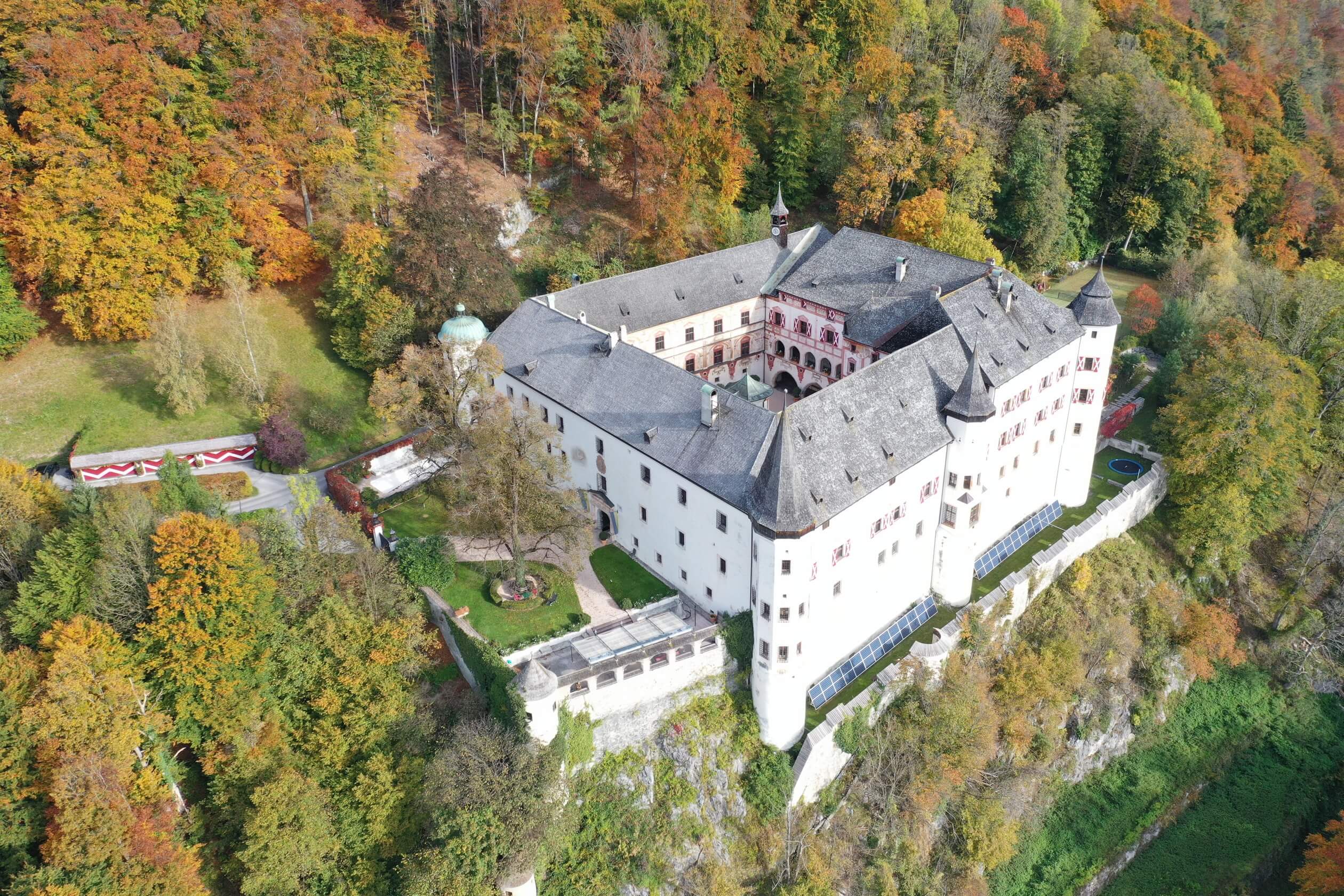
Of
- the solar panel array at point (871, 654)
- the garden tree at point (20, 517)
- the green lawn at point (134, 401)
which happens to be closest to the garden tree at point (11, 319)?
the green lawn at point (134, 401)

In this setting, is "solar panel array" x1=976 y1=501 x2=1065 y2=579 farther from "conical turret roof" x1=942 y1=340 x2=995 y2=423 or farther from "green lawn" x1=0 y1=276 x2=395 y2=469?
"green lawn" x1=0 y1=276 x2=395 y2=469

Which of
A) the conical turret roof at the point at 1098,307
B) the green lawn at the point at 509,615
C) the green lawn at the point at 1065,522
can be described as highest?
the conical turret roof at the point at 1098,307

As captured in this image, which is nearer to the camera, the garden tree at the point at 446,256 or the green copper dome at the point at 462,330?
the green copper dome at the point at 462,330

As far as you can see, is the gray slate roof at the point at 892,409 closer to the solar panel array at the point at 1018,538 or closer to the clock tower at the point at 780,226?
the solar panel array at the point at 1018,538

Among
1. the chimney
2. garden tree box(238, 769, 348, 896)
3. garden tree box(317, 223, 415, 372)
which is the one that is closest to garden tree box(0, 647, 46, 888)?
garden tree box(238, 769, 348, 896)

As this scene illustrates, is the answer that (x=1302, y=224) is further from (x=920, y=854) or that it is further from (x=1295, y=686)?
(x=920, y=854)

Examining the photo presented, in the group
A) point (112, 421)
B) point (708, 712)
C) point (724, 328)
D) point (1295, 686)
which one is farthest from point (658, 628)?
point (1295, 686)

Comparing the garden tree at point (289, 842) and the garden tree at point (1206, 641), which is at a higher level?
the garden tree at point (289, 842)
